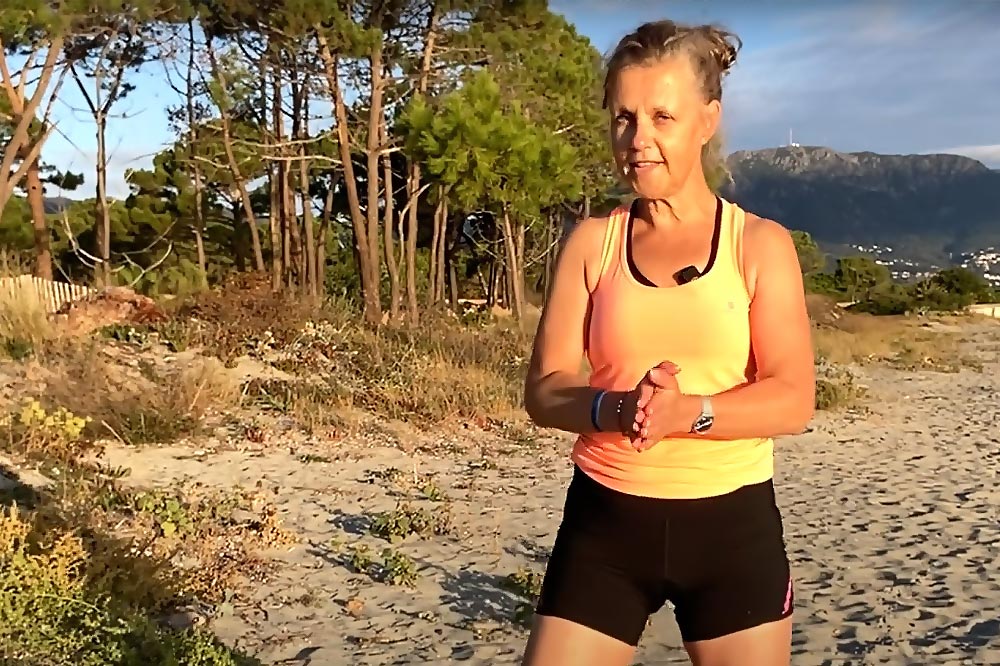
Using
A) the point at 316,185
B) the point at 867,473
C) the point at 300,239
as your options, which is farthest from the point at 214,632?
the point at 316,185

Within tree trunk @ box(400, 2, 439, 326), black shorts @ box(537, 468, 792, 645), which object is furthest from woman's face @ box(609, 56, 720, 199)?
tree trunk @ box(400, 2, 439, 326)

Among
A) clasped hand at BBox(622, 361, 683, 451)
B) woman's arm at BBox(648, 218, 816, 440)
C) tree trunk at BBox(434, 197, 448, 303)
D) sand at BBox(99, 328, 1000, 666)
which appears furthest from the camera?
tree trunk at BBox(434, 197, 448, 303)

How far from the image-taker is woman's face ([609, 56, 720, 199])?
5.49 feet

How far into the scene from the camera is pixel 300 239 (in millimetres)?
22438

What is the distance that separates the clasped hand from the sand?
2896mm

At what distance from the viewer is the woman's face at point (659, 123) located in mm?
1672

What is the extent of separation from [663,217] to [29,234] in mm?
23014

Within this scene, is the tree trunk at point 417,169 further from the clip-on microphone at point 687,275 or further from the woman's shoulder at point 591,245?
the clip-on microphone at point 687,275

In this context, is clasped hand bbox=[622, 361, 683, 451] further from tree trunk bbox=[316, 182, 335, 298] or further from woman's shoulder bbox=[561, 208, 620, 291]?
tree trunk bbox=[316, 182, 335, 298]

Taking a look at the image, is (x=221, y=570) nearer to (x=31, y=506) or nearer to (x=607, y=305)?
(x=31, y=506)

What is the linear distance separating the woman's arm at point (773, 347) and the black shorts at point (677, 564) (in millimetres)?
152

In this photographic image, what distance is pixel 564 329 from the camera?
1.78m

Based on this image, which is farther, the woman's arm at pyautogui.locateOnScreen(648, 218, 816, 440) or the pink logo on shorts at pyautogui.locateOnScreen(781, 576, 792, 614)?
the pink logo on shorts at pyautogui.locateOnScreen(781, 576, 792, 614)

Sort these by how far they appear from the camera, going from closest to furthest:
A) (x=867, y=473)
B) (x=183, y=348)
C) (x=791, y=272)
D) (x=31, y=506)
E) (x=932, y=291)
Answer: (x=791, y=272) < (x=31, y=506) < (x=867, y=473) < (x=183, y=348) < (x=932, y=291)
